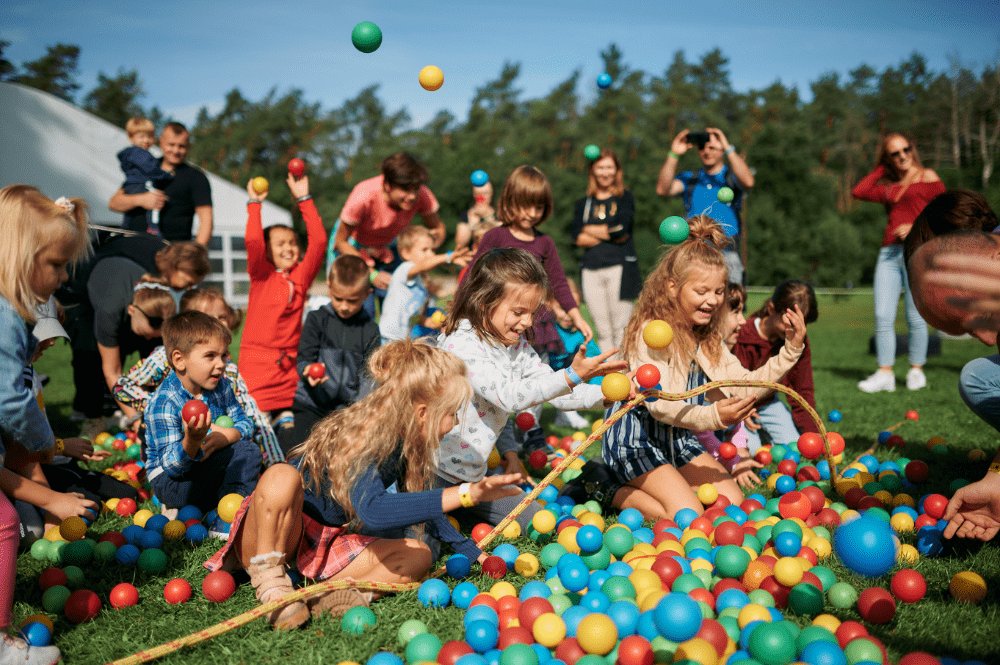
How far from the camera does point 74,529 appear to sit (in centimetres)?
384

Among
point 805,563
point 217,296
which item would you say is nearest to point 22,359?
point 217,296

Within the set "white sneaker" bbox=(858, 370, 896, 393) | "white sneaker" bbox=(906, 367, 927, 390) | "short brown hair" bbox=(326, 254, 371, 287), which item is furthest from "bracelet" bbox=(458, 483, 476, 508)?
"white sneaker" bbox=(906, 367, 927, 390)

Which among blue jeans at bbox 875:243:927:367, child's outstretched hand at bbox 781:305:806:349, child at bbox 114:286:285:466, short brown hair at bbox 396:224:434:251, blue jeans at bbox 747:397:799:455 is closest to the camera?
child's outstretched hand at bbox 781:305:806:349

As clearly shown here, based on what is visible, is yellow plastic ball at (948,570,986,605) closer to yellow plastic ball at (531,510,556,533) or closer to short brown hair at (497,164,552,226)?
yellow plastic ball at (531,510,556,533)

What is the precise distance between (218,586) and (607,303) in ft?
16.3

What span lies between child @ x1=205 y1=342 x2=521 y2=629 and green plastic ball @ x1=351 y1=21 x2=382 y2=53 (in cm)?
284

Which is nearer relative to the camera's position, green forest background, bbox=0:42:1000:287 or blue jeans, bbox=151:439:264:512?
blue jeans, bbox=151:439:264:512

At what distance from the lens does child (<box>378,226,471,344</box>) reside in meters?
6.30

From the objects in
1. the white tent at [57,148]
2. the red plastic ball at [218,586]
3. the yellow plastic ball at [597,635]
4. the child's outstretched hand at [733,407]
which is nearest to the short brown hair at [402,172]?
the child's outstretched hand at [733,407]

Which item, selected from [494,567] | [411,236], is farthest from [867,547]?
[411,236]

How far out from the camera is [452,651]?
8.46 feet

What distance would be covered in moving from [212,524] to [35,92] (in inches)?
616

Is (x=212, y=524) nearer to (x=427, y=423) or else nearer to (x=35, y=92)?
(x=427, y=423)

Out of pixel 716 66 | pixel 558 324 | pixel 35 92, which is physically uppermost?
pixel 716 66
